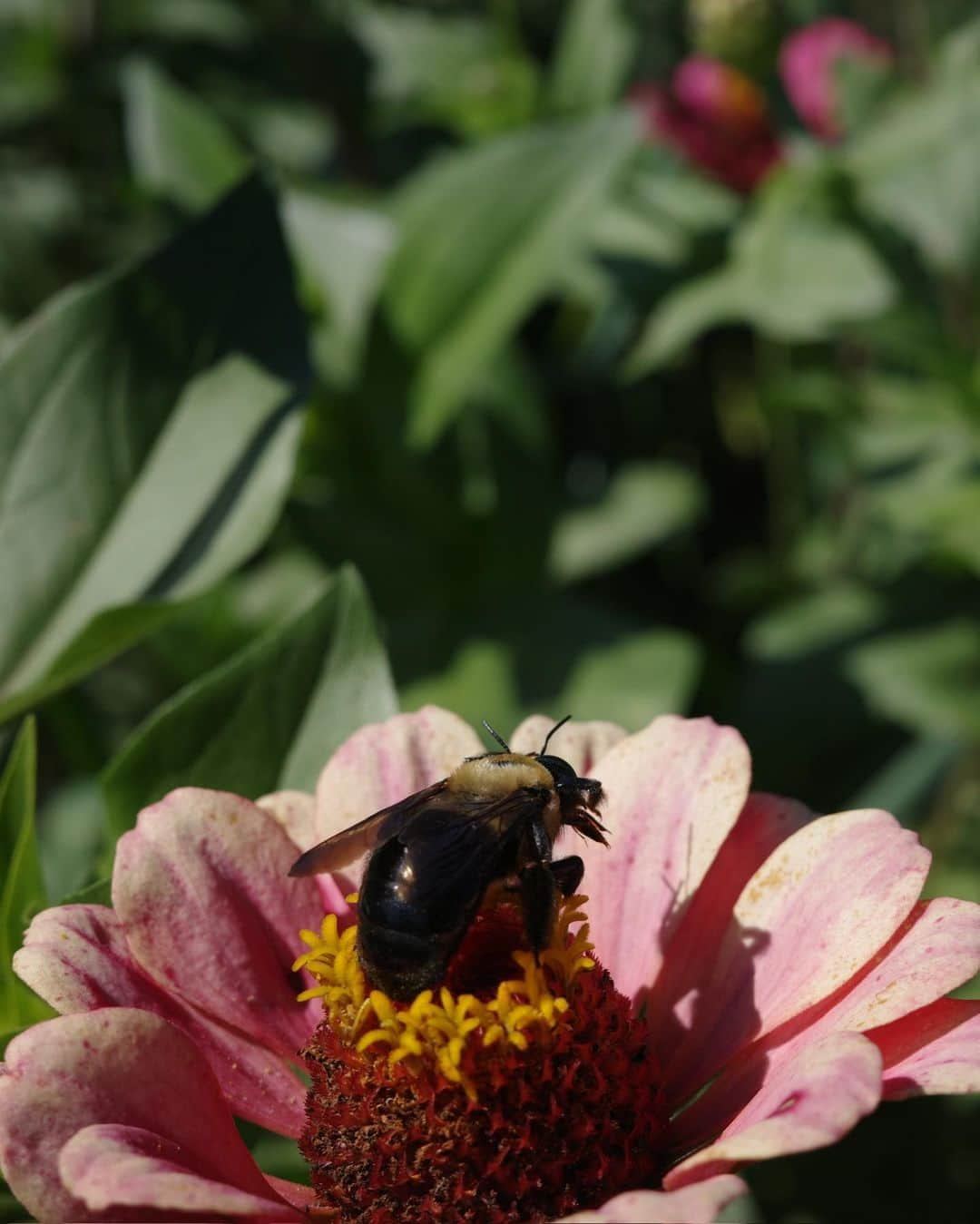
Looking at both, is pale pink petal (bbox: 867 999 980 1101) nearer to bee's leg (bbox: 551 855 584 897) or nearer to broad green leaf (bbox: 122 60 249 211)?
bee's leg (bbox: 551 855 584 897)

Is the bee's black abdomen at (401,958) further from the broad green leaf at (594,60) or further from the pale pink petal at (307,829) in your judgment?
the broad green leaf at (594,60)

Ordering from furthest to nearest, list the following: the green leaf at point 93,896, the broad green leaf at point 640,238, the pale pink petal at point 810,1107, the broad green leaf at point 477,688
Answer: the broad green leaf at point 640,238 → the broad green leaf at point 477,688 → the green leaf at point 93,896 → the pale pink petal at point 810,1107

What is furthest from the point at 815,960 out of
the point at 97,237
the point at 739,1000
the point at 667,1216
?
the point at 97,237

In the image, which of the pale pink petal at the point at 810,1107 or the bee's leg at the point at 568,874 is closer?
the pale pink petal at the point at 810,1107

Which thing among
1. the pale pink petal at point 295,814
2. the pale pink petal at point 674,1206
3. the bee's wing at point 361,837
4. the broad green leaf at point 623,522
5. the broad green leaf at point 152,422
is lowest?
the broad green leaf at point 623,522

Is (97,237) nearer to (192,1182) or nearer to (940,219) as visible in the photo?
(940,219)

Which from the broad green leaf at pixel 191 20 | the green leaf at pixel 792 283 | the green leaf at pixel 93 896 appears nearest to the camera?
the green leaf at pixel 93 896

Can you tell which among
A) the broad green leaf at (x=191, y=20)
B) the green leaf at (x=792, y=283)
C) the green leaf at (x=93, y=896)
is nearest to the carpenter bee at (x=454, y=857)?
the green leaf at (x=93, y=896)
